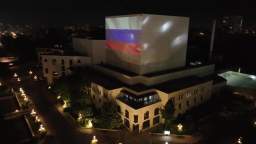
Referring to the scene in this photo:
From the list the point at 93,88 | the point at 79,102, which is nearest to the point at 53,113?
the point at 79,102

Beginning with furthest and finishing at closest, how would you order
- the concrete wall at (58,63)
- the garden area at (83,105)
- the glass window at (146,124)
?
1. the concrete wall at (58,63)
2. the garden area at (83,105)
3. the glass window at (146,124)

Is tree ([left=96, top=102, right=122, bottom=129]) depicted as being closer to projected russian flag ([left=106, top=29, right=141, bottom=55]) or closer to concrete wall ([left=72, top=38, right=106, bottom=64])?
projected russian flag ([left=106, top=29, right=141, bottom=55])

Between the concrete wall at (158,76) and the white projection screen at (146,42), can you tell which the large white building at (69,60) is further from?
the white projection screen at (146,42)

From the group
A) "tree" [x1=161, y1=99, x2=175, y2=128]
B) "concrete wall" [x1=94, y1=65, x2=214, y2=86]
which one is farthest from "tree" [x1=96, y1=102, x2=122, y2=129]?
"tree" [x1=161, y1=99, x2=175, y2=128]

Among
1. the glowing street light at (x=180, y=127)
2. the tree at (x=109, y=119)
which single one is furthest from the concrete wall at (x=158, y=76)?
the glowing street light at (x=180, y=127)

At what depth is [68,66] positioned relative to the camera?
48656 millimetres

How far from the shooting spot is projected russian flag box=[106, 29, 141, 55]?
35872mm

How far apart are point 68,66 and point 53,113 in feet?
51.0

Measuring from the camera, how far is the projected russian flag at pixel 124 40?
35.9 m

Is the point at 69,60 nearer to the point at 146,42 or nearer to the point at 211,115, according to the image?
the point at 146,42

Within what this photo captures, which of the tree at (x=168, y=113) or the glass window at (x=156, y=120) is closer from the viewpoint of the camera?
the tree at (x=168, y=113)

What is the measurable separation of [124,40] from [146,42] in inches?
201

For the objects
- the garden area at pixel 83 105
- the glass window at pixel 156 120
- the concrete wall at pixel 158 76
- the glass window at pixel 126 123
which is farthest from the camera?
the concrete wall at pixel 158 76

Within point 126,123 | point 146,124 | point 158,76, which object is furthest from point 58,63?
point 146,124
